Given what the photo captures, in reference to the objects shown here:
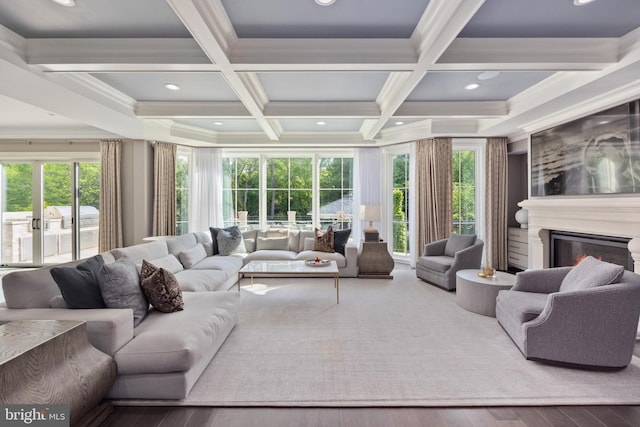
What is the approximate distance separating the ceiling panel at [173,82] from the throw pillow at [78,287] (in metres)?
2.29

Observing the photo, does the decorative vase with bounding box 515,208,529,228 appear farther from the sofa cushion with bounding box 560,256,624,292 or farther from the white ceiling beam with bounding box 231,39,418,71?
the white ceiling beam with bounding box 231,39,418,71

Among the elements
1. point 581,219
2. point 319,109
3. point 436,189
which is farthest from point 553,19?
point 436,189

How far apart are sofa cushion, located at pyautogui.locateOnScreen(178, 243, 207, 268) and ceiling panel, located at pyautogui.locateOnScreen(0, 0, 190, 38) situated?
9.05 feet

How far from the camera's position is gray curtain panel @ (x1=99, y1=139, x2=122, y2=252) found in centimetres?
570

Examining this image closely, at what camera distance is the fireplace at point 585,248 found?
3484 millimetres

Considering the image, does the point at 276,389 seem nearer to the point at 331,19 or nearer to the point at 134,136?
the point at 331,19

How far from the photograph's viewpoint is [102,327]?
189cm

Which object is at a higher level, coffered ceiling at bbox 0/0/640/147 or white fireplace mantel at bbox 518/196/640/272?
coffered ceiling at bbox 0/0/640/147

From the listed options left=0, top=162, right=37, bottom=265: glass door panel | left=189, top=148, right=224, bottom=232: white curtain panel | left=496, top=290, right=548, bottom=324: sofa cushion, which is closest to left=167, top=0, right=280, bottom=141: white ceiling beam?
left=496, top=290, right=548, bottom=324: sofa cushion

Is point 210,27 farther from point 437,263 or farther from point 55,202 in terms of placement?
point 55,202

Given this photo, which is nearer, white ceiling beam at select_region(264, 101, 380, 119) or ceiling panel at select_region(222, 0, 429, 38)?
ceiling panel at select_region(222, 0, 429, 38)

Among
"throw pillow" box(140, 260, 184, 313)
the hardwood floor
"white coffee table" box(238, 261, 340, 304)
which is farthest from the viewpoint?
"white coffee table" box(238, 261, 340, 304)

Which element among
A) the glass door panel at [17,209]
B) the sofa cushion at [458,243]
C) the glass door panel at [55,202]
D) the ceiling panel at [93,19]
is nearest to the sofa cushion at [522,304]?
the sofa cushion at [458,243]

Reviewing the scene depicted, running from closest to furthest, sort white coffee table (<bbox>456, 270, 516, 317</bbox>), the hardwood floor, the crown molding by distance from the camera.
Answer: the hardwood floor < white coffee table (<bbox>456, 270, 516, 317</bbox>) < the crown molding
